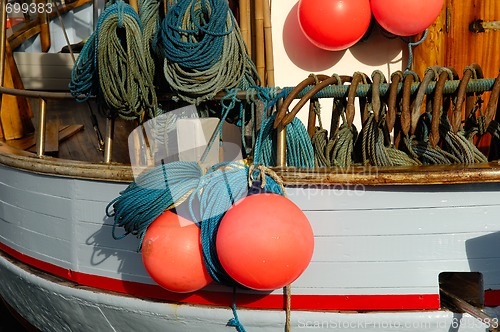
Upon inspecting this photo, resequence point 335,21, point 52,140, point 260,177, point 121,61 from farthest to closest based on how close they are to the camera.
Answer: point 52,140 → point 335,21 → point 121,61 → point 260,177

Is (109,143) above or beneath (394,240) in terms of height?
above

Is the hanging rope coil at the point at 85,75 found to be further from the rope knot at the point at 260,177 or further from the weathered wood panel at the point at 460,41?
the weathered wood panel at the point at 460,41

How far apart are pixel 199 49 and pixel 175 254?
3.74 feet

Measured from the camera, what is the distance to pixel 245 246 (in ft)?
8.48

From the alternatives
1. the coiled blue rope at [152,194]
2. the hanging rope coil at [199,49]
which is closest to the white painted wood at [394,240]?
the coiled blue rope at [152,194]

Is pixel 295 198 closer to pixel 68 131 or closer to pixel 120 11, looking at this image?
pixel 120 11

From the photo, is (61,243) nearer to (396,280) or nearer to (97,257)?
(97,257)

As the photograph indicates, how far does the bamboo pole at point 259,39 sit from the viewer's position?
3587 millimetres

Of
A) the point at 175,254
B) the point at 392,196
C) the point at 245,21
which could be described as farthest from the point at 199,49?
the point at 392,196

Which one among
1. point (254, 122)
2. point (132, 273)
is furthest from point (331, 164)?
point (132, 273)

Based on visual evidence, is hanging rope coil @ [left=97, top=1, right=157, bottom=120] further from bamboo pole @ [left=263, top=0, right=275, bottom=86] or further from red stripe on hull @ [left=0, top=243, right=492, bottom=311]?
red stripe on hull @ [left=0, top=243, right=492, bottom=311]

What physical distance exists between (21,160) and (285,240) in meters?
1.93

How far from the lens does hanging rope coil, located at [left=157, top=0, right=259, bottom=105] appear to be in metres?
3.14

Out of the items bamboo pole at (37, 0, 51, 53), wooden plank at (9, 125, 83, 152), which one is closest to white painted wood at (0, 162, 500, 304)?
wooden plank at (9, 125, 83, 152)
